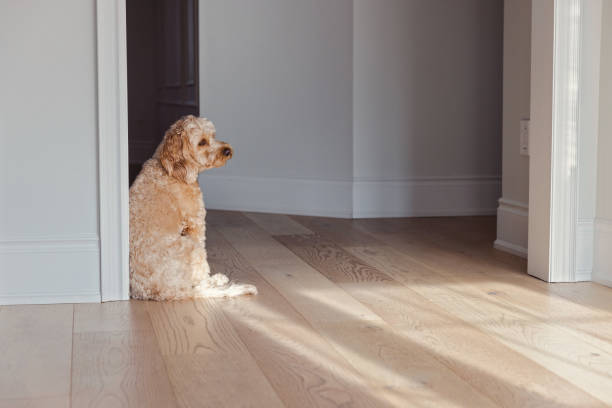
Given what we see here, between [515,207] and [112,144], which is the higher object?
[112,144]

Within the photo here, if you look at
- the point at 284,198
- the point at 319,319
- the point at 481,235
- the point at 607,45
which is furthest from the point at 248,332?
the point at 284,198

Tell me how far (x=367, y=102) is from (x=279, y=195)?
789 millimetres

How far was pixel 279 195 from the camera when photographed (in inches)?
188

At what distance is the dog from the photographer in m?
2.54

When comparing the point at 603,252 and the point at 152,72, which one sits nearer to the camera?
the point at 603,252

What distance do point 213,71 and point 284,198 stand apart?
3.09 feet

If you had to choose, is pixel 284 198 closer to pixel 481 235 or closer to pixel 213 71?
pixel 213 71

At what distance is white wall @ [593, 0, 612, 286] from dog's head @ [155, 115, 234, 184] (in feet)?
4.44

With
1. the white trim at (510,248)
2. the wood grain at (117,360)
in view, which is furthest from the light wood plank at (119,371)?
the white trim at (510,248)

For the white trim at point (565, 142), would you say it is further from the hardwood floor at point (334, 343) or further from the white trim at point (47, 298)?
the white trim at point (47, 298)

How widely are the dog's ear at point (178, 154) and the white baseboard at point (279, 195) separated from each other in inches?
81.7

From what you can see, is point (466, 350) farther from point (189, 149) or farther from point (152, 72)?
point (152, 72)

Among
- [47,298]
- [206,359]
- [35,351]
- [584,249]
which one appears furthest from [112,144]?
[584,249]

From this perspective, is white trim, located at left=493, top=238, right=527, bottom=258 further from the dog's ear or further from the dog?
the dog's ear
